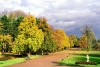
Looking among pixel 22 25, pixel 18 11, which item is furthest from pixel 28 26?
pixel 18 11

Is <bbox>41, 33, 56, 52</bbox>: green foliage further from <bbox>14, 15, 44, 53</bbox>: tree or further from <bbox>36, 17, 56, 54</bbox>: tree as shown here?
<bbox>14, 15, 44, 53</bbox>: tree

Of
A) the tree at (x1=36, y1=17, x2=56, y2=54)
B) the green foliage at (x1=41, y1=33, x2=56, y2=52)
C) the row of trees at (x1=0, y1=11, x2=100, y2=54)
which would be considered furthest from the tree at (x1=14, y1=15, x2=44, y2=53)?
the tree at (x1=36, y1=17, x2=56, y2=54)

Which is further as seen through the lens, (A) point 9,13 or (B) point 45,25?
(A) point 9,13

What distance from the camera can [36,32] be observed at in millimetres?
68250

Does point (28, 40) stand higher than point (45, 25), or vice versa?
point (45, 25)

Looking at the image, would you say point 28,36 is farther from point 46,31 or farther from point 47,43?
point 46,31

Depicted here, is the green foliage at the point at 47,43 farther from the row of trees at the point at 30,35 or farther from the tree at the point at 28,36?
the tree at the point at 28,36

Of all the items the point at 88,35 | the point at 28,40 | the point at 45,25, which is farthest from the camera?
the point at 45,25

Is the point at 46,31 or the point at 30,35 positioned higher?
the point at 46,31

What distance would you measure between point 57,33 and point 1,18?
3234cm

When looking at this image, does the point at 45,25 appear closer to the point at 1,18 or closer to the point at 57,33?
the point at 1,18

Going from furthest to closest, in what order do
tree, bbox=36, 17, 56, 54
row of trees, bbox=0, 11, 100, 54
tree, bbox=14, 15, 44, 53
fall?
1. tree, bbox=36, 17, 56, 54
2. tree, bbox=14, 15, 44, 53
3. row of trees, bbox=0, 11, 100, 54

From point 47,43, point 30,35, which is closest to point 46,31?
point 47,43

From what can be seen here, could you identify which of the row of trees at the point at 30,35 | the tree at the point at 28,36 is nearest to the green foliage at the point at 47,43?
the row of trees at the point at 30,35
